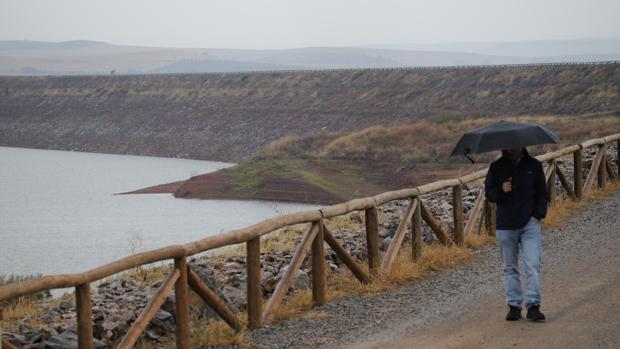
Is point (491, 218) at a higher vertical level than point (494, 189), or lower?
lower

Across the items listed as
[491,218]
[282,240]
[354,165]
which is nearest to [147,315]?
[491,218]

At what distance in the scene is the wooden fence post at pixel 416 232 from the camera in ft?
37.5

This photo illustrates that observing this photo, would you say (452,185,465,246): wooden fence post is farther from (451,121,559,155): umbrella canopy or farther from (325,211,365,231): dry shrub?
(451,121,559,155): umbrella canopy

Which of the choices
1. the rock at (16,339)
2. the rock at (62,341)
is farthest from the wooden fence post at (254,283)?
the rock at (16,339)

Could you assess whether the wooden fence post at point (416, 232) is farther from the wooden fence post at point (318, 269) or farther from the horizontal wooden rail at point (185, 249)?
the wooden fence post at point (318, 269)

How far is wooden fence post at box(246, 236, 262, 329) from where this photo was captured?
8.65 metres

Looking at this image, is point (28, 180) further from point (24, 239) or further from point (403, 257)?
point (403, 257)

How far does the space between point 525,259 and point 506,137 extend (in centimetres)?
110

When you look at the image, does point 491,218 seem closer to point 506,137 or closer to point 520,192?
point 520,192

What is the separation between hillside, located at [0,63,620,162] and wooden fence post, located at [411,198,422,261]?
5332cm

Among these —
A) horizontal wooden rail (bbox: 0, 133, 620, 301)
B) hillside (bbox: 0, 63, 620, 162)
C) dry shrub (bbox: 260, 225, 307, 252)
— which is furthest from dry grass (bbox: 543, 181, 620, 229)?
hillside (bbox: 0, 63, 620, 162)

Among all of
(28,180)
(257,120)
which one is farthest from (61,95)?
(28,180)

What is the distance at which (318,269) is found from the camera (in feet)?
31.6

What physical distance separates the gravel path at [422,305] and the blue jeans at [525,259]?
1.11ft
